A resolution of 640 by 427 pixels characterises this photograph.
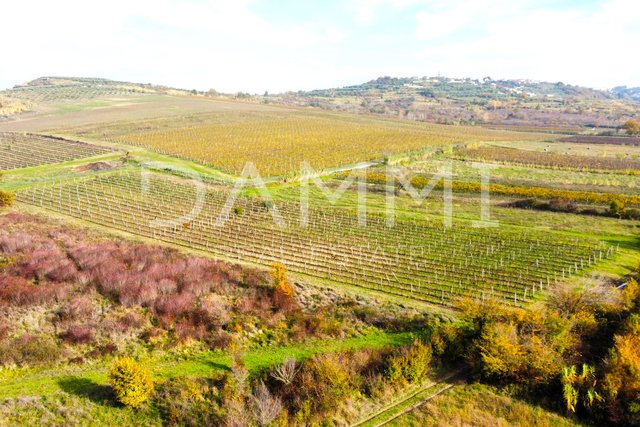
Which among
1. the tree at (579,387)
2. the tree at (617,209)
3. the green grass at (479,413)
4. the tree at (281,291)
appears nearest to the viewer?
the green grass at (479,413)

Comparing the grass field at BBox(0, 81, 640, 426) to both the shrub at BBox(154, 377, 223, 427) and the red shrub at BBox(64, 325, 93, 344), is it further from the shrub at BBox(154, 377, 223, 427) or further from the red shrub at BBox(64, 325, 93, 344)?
the shrub at BBox(154, 377, 223, 427)

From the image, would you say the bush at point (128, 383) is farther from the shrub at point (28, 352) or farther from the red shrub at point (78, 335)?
the red shrub at point (78, 335)

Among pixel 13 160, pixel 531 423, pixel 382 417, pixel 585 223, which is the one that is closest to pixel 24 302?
pixel 382 417

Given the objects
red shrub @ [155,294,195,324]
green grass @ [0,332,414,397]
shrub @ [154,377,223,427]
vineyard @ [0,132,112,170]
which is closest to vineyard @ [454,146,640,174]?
green grass @ [0,332,414,397]

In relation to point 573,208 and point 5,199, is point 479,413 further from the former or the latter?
point 5,199

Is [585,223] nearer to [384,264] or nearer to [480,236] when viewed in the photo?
[480,236]

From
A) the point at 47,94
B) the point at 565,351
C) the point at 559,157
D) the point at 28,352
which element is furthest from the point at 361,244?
the point at 47,94

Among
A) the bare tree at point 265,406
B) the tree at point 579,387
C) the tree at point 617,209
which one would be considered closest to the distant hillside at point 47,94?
the bare tree at point 265,406
